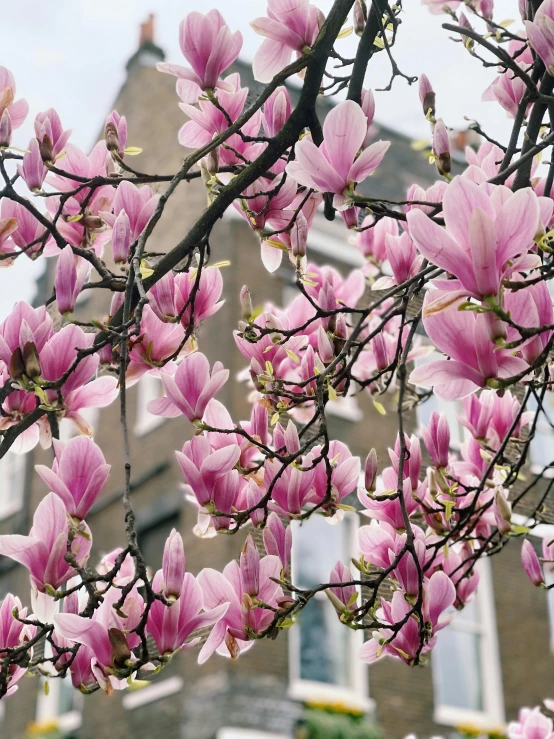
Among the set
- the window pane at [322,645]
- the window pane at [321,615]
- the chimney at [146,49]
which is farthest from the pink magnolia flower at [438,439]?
the chimney at [146,49]

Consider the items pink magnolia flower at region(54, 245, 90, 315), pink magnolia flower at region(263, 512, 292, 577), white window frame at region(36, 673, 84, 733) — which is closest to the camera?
pink magnolia flower at region(54, 245, 90, 315)

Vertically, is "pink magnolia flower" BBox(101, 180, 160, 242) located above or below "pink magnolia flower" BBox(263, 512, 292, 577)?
above

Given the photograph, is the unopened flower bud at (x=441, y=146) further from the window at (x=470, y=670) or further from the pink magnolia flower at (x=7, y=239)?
the window at (x=470, y=670)

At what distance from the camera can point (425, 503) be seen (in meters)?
1.91

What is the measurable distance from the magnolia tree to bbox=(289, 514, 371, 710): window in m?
5.52

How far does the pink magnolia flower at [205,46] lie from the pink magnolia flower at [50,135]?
25 centimetres

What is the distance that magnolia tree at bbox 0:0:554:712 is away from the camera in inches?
50.8

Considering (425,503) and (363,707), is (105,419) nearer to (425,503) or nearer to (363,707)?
(363,707)

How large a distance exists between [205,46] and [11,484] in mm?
9798

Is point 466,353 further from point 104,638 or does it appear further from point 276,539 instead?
point 104,638

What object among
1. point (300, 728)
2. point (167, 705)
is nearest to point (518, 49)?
point (300, 728)

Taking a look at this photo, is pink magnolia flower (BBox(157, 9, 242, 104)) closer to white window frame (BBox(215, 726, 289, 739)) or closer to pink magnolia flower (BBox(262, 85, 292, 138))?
pink magnolia flower (BBox(262, 85, 292, 138))

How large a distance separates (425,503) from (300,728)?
6010 mm

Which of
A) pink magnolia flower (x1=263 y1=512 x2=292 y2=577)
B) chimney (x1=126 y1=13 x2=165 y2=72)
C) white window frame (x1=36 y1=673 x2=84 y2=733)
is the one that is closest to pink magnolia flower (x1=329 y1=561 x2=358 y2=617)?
pink magnolia flower (x1=263 y1=512 x2=292 y2=577)
